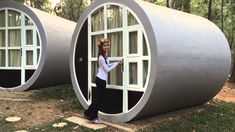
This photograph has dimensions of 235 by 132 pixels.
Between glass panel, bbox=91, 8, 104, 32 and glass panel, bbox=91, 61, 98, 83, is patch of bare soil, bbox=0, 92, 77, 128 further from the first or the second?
glass panel, bbox=91, 8, 104, 32

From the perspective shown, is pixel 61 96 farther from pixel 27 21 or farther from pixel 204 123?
pixel 204 123

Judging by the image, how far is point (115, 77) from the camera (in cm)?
865

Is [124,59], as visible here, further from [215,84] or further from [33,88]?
[33,88]

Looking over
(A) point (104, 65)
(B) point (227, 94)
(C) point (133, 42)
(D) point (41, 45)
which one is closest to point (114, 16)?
(C) point (133, 42)

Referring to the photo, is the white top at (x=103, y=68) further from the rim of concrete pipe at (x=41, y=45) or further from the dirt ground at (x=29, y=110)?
the rim of concrete pipe at (x=41, y=45)

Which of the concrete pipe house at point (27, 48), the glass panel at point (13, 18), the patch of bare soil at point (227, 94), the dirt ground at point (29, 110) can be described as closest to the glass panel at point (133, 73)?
the dirt ground at point (29, 110)

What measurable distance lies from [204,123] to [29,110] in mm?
4583

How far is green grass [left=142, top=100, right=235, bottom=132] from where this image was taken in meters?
8.06

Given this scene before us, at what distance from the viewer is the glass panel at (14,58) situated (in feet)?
42.3

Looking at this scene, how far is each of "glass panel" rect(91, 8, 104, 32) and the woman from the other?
1.09 meters

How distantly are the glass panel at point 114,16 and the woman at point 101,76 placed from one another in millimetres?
755

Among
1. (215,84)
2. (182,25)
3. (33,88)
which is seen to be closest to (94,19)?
(182,25)

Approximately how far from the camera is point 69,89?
1298 cm

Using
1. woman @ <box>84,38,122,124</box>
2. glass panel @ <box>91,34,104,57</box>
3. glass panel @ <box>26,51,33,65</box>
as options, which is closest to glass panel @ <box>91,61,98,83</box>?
glass panel @ <box>91,34,104,57</box>
